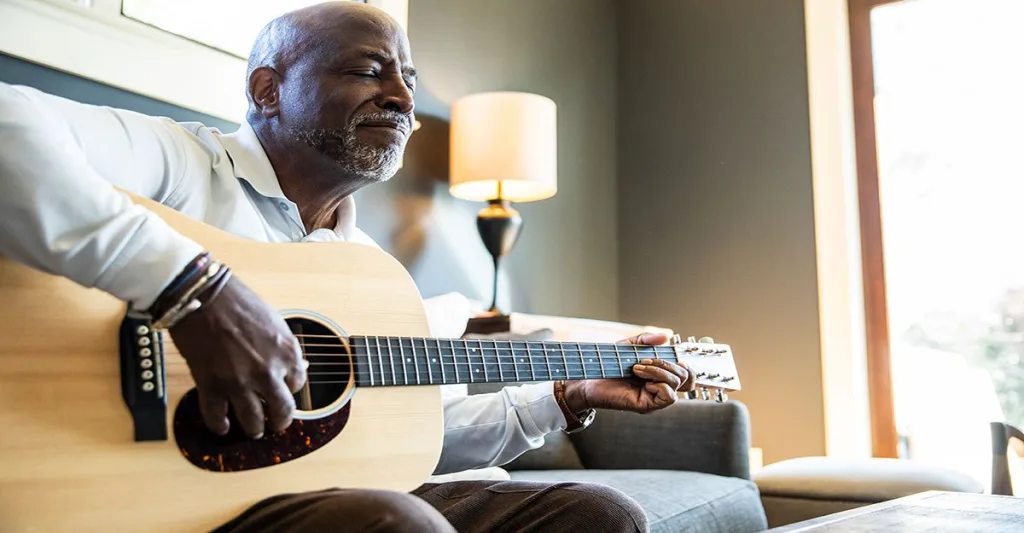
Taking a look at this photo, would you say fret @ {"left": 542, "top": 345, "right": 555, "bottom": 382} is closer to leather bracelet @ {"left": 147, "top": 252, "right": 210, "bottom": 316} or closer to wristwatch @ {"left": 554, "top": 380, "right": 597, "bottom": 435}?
wristwatch @ {"left": 554, "top": 380, "right": 597, "bottom": 435}

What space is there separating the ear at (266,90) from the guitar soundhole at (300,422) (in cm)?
54

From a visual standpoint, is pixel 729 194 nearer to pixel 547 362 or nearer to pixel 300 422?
pixel 547 362

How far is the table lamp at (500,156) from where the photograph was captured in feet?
8.26

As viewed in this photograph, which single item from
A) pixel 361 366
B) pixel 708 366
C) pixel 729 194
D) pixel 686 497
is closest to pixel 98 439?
pixel 361 366

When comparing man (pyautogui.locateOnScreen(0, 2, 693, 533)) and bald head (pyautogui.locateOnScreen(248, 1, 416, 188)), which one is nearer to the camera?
man (pyautogui.locateOnScreen(0, 2, 693, 533))

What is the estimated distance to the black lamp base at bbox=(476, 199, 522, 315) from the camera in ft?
8.52

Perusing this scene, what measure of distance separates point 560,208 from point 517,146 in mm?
754

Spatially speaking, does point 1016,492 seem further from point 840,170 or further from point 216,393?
point 216,393

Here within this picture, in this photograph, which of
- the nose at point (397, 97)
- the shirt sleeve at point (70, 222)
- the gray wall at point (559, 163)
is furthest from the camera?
the gray wall at point (559, 163)

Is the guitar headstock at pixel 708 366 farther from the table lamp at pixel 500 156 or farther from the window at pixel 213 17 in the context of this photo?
the window at pixel 213 17

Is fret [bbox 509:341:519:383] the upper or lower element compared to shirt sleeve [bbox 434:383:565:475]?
upper

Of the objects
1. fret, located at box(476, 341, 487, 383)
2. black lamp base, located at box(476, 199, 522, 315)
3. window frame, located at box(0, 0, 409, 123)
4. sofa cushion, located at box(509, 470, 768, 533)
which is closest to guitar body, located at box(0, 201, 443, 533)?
fret, located at box(476, 341, 487, 383)

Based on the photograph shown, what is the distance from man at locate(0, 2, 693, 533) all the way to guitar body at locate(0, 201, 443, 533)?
0.04 metres

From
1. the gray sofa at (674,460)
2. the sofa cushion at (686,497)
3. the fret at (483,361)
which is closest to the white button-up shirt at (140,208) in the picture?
the fret at (483,361)
